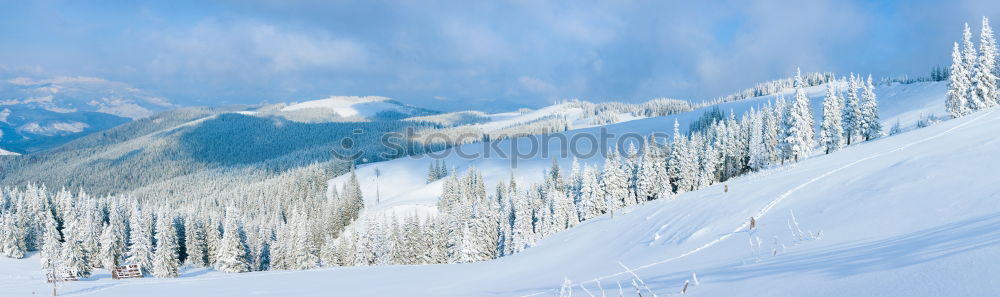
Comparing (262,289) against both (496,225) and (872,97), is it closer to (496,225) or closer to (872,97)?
(496,225)

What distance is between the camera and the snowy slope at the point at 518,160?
10919 cm

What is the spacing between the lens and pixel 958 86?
50781 mm

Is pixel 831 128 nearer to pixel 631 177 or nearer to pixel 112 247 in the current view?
pixel 631 177

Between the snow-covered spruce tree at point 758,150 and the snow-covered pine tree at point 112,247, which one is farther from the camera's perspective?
the snow-covered spruce tree at point 758,150

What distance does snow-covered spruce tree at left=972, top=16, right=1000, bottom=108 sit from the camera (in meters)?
48.8

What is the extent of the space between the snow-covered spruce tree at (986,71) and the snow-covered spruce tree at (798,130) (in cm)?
1502

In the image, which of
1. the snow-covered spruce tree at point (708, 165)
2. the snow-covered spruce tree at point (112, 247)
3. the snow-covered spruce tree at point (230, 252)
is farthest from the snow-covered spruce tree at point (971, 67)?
the snow-covered spruce tree at point (112, 247)

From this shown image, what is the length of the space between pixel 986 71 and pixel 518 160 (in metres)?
114

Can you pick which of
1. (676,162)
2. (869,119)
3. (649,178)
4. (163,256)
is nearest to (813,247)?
(649,178)

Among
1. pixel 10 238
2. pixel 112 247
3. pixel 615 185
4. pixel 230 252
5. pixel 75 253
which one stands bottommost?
pixel 230 252

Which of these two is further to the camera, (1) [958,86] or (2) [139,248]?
(2) [139,248]

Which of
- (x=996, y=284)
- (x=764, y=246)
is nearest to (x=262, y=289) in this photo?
(x=764, y=246)

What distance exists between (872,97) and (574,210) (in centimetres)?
3624

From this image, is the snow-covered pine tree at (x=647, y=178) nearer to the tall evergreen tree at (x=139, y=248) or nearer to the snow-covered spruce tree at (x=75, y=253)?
the tall evergreen tree at (x=139, y=248)
